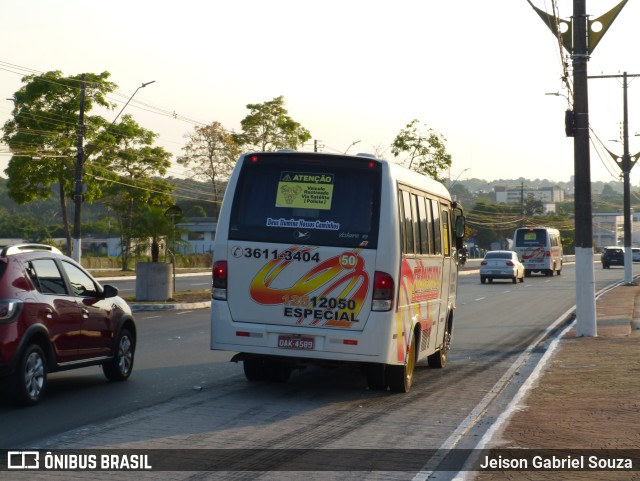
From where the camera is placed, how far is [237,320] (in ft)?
40.0

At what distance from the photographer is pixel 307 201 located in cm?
1234

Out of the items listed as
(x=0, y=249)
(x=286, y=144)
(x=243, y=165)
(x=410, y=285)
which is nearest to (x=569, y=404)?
(x=410, y=285)

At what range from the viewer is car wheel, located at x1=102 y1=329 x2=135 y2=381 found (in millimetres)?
13375

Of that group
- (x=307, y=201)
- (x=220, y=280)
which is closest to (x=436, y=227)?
(x=307, y=201)

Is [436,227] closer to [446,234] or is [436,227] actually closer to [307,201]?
[446,234]

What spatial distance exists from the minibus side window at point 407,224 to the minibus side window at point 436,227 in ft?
6.04

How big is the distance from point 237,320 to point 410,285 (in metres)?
2.26

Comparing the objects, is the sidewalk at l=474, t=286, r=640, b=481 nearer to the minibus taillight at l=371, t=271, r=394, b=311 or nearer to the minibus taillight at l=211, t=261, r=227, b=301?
Result: the minibus taillight at l=371, t=271, r=394, b=311

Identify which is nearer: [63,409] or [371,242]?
[63,409]

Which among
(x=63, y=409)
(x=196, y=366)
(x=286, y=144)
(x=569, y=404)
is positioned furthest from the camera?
(x=286, y=144)

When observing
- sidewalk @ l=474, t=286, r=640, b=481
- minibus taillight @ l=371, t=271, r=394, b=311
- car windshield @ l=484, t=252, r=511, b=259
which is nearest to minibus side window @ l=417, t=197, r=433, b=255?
minibus taillight @ l=371, t=271, r=394, b=311

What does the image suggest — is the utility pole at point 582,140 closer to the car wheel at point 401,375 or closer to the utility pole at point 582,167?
the utility pole at point 582,167

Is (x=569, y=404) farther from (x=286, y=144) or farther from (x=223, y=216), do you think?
(x=286, y=144)

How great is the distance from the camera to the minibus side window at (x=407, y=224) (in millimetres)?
12703
